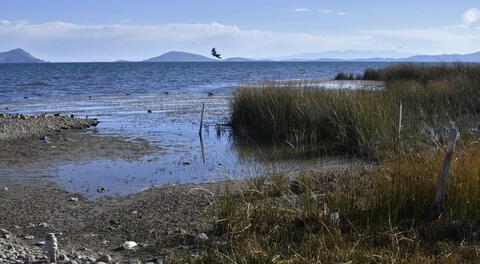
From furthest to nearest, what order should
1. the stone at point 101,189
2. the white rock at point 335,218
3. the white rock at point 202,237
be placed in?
1. the stone at point 101,189
2. the white rock at point 202,237
3. the white rock at point 335,218

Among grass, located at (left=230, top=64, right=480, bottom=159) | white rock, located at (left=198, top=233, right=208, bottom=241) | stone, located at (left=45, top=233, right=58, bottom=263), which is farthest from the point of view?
grass, located at (left=230, top=64, right=480, bottom=159)

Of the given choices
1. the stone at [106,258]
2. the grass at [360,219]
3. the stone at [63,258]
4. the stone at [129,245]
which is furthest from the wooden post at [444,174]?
the stone at [63,258]

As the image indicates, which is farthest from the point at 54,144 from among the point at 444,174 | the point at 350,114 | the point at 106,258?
the point at 444,174

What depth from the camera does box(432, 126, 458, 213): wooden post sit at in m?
5.98

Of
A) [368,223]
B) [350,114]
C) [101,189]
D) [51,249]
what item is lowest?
[101,189]

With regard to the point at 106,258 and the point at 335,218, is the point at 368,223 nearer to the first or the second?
the point at 335,218

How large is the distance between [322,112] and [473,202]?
8850 mm

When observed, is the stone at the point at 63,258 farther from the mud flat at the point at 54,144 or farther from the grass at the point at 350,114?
the grass at the point at 350,114

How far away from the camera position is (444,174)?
6.00 meters

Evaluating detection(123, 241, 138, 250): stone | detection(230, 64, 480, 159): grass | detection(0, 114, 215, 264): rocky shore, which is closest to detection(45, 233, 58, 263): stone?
detection(0, 114, 215, 264): rocky shore

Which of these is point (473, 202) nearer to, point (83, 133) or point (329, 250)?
point (329, 250)

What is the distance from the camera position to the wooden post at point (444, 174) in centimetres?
598

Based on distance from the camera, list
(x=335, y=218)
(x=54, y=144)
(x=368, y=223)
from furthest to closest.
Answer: (x=54, y=144) → (x=335, y=218) → (x=368, y=223)

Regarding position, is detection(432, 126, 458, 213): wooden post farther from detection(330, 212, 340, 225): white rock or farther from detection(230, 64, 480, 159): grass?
detection(230, 64, 480, 159): grass
